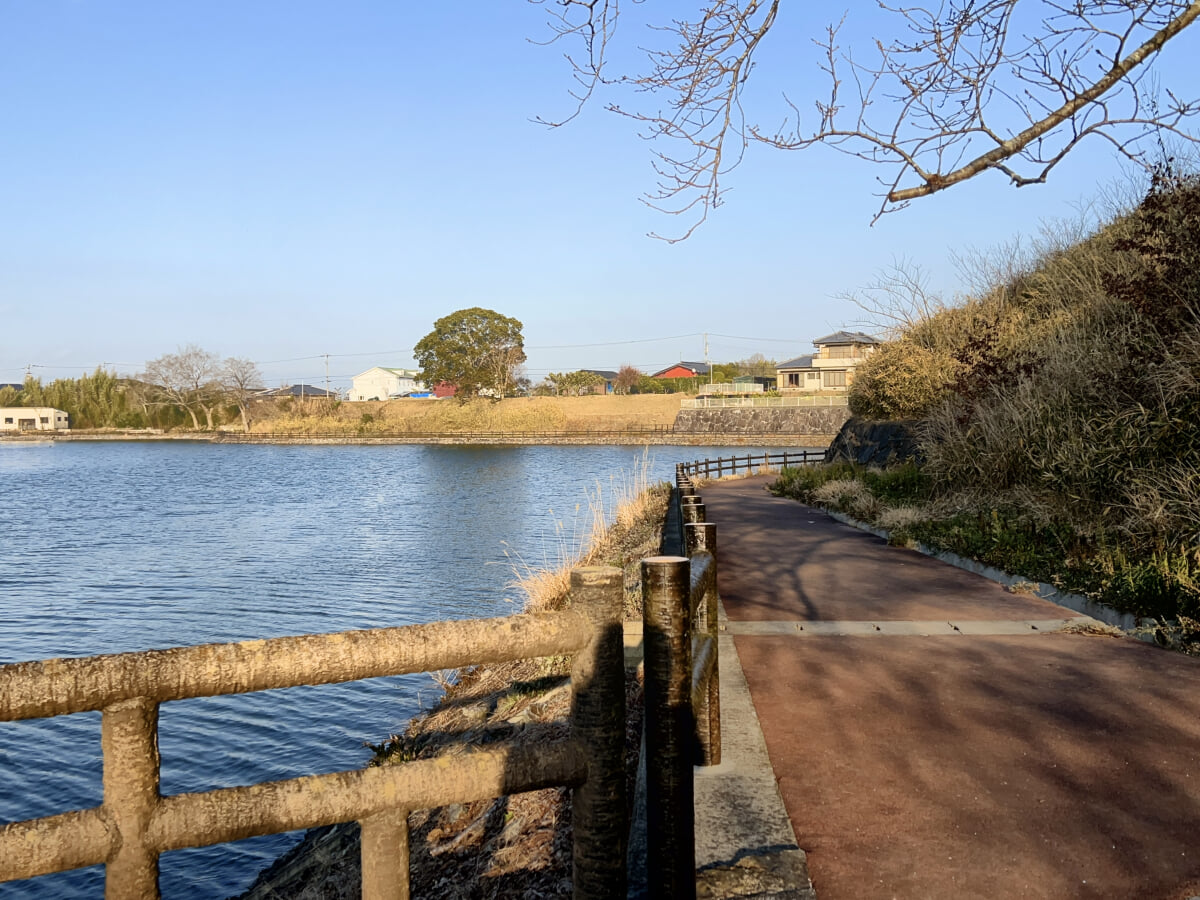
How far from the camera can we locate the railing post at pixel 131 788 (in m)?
1.91

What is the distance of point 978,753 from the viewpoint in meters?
5.17

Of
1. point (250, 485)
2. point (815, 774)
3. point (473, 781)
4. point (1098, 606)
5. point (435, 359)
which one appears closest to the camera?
point (473, 781)

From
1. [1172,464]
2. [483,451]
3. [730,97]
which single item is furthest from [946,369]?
[483,451]

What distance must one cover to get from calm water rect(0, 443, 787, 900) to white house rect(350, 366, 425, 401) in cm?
8694

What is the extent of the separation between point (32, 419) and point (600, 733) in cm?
13373

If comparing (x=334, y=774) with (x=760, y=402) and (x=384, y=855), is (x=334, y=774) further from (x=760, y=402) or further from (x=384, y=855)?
(x=760, y=402)

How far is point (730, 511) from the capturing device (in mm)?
20578

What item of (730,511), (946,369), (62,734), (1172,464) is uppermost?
(946,369)

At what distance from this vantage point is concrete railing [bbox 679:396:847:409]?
68938 millimetres

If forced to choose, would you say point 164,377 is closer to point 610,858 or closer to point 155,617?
point 155,617

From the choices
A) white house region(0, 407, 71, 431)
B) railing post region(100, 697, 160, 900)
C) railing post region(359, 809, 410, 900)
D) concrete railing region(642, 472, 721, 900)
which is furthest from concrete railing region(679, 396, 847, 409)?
white house region(0, 407, 71, 431)

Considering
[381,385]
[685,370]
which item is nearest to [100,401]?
[381,385]

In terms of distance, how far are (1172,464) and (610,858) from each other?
987 centimetres

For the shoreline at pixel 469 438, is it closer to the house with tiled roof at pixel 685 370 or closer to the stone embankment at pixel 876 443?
the stone embankment at pixel 876 443
